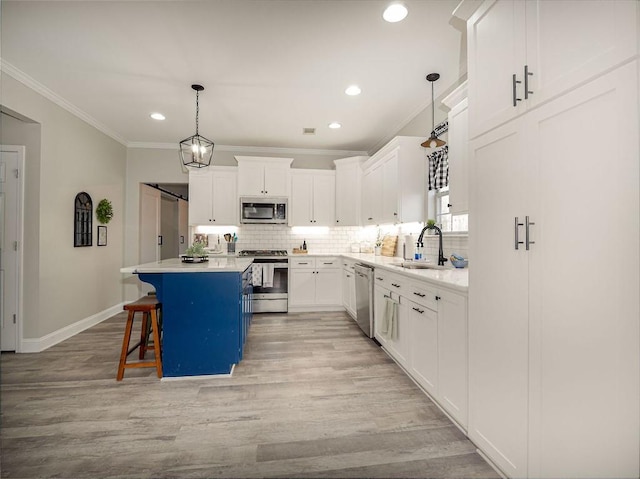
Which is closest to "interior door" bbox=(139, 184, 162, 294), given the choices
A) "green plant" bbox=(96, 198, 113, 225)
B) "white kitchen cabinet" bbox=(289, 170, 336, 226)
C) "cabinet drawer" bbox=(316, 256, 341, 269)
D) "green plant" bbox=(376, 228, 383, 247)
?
"green plant" bbox=(96, 198, 113, 225)

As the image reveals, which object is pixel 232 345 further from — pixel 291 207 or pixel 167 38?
pixel 291 207

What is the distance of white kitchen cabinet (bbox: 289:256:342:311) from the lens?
4.79 m

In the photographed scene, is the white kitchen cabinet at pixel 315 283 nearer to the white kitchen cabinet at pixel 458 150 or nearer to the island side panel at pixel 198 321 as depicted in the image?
the island side panel at pixel 198 321

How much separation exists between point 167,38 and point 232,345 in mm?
2611

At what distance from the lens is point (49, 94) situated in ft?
11.0

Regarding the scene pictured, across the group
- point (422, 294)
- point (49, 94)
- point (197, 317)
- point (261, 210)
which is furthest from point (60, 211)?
point (422, 294)

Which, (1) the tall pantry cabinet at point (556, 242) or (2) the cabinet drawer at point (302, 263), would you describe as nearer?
(1) the tall pantry cabinet at point (556, 242)

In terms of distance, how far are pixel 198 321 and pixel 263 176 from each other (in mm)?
3077

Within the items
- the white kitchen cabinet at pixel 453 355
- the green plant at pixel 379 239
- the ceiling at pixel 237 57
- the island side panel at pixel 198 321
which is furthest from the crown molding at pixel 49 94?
the green plant at pixel 379 239

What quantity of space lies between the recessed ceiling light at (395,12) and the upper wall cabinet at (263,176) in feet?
10.2

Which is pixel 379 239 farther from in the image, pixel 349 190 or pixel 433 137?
pixel 433 137

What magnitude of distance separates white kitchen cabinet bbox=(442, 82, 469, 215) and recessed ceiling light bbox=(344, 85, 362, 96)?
1.02 metres

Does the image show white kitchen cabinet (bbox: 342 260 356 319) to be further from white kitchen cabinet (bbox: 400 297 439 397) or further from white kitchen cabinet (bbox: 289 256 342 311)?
white kitchen cabinet (bbox: 400 297 439 397)

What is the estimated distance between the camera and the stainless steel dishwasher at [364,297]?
342 centimetres
